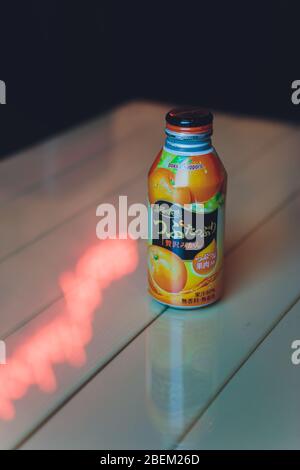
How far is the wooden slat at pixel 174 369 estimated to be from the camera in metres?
0.99

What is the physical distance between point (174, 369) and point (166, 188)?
26 centimetres

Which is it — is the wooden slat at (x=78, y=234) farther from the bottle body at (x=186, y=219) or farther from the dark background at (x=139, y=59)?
the dark background at (x=139, y=59)

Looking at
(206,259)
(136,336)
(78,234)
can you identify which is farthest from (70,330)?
(78,234)

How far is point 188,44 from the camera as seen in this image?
234 cm

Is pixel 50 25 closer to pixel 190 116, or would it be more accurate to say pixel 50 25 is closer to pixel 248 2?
pixel 248 2

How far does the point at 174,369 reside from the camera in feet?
3.69

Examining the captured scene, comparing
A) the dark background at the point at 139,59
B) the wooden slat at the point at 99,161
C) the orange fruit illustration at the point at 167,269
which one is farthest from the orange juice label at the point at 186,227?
the dark background at the point at 139,59

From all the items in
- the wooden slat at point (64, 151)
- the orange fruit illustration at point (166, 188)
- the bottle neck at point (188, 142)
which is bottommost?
the wooden slat at point (64, 151)

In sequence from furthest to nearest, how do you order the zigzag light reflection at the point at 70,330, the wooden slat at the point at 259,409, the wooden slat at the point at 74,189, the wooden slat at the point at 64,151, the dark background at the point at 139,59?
Answer: the dark background at the point at 139,59, the wooden slat at the point at 64,151, the wooden slat at the point at 74,189, the zigzag light reflection at the point at 70,330, the wooden slat at the point at 259,409

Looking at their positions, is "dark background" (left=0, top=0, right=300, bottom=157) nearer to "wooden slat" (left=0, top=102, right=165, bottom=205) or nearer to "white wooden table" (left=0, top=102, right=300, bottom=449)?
"wooden slat" (left=0, top=102, right=165, bottom=205)

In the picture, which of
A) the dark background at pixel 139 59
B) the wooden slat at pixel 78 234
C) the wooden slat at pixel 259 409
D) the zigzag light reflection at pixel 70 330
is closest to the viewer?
the wooden slat at pixel 259 409

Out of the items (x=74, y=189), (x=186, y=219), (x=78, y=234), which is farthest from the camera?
(x=74, y=189)

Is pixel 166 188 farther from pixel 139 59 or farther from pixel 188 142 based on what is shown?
pixel 139 59

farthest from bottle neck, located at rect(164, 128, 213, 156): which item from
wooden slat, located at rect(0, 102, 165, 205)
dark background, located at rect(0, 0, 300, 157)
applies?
dark background, located at rect(0, 0, 300, 157)
